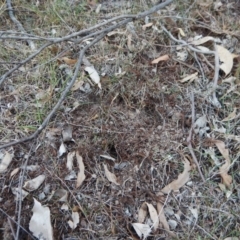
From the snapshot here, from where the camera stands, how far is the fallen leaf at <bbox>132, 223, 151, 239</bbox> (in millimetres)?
1500

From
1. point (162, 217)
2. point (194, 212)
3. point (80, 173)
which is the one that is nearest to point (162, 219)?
point (162, 217)

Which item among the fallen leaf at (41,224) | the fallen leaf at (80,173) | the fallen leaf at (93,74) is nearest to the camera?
the fallen leaf at (41,224)

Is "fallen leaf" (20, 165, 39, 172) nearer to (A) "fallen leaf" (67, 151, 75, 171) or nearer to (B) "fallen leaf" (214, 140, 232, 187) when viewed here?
(A) "fallen leaf" (67, 151, 75, 171)

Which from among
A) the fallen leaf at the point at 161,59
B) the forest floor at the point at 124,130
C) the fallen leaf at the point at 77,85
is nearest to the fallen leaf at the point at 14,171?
the forest floor at the point at 124,130

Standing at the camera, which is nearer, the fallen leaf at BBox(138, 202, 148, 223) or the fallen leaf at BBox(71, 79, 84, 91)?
the fallen leaf at BBox(138, 202, 148, 223)

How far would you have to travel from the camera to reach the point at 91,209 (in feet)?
5.05

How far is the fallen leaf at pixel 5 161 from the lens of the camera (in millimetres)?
1602

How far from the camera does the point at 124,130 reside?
67.3 inches

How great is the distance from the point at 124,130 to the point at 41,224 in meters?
0.51

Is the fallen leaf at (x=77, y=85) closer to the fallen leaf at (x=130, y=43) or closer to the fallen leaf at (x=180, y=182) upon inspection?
the fallen leaf at (x=130, y=43)

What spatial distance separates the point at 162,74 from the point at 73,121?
0.48m

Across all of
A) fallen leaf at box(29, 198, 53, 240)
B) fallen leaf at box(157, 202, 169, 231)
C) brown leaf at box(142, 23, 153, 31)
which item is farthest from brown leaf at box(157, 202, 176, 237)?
brown leaf at box(142, 23, 153, 31)

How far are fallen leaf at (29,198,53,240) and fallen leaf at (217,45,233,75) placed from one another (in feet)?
3.38

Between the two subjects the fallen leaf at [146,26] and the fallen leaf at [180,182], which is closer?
the fallen leaf at [180,182]
